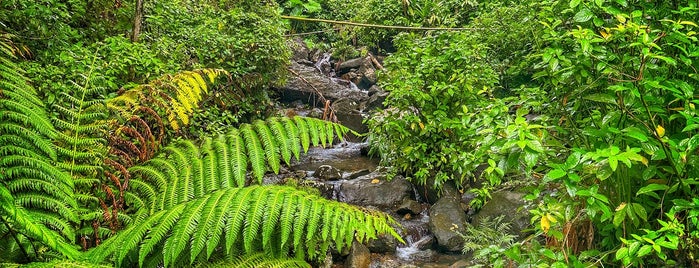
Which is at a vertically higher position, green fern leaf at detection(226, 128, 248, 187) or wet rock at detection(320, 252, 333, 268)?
green fern leaf at detection(226, 128, 248, 187)

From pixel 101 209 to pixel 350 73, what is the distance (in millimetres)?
8592

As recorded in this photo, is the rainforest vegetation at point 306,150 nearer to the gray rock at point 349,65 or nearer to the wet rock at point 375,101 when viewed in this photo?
the wet rock at point 375,101

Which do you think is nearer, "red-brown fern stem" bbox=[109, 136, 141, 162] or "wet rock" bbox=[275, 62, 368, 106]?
"red-brown fern stem" bbox=[109, 136, 141, 162]

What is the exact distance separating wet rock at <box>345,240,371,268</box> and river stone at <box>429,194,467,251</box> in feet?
2.75

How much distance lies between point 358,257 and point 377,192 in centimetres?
143

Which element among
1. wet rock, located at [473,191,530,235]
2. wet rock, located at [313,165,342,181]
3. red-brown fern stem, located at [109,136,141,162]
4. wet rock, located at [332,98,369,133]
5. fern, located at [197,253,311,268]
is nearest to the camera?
fern, located at [197,253,311,268]

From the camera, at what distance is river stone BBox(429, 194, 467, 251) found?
412 cm

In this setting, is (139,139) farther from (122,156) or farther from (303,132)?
(303,132)

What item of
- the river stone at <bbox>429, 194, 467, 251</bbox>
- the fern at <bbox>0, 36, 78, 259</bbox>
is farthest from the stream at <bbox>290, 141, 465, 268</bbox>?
the fern at <bbox>0, 36, 78, 259</bbox>

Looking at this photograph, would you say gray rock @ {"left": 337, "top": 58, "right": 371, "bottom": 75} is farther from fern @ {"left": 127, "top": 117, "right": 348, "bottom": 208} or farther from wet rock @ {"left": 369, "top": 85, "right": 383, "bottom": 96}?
fern @ {"left": 127, "top": 117, "right": 348, "bottom": 208}

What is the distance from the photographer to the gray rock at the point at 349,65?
10312mm

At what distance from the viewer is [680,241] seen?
4.35 feet

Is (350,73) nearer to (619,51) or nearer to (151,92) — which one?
(151,92)

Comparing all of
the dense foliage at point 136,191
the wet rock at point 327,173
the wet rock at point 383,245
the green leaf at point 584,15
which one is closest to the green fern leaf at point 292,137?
the dense foliage at point 136,191
